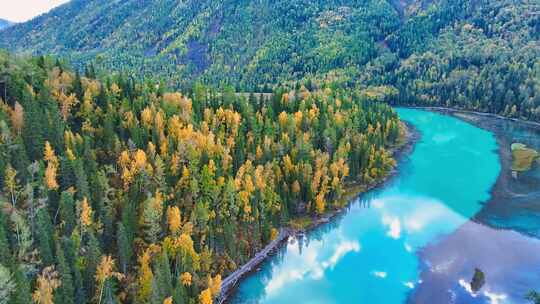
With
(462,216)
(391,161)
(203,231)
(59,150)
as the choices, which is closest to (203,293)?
(203,231)

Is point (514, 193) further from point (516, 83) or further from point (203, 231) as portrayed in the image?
point (516, 83)

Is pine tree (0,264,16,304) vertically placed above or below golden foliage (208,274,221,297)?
above

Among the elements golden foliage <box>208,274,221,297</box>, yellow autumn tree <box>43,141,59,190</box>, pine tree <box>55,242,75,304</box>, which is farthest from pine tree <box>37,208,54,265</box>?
golden foliage <box>208,274,221,297</box>

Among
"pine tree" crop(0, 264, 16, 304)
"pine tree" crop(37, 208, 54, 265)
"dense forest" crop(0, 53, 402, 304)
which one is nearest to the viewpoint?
"pine tree" crop(0, 264, 16, 304)

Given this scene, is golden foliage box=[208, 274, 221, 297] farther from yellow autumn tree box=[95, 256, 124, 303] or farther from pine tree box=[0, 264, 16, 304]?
pine tree box=[0, 264, 16, 304]

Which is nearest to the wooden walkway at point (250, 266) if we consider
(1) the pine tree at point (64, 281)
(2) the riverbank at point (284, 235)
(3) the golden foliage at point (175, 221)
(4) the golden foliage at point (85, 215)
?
(2) the riverbank at point (284, 235)

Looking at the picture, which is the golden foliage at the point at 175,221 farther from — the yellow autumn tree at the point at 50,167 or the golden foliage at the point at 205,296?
the yellow autumn tree at the point at 50,167
